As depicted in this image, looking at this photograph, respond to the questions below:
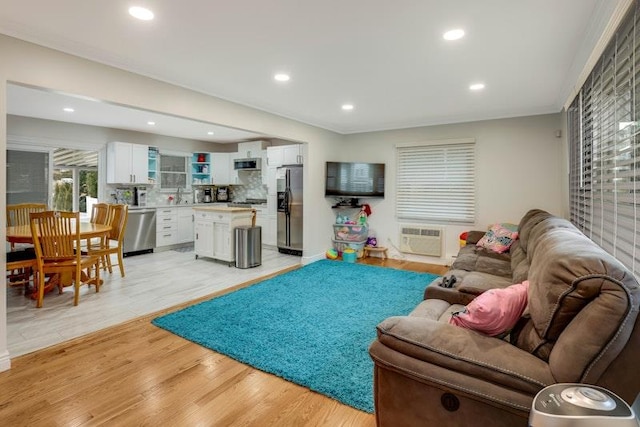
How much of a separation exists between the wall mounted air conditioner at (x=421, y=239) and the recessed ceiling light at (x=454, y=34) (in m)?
3.64

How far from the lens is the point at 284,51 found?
282 cm

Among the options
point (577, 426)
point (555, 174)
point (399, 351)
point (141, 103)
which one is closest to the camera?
point (577, 426)

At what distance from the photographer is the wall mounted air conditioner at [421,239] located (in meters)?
5.66

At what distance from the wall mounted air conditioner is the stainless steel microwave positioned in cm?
344

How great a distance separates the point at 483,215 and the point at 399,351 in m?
4.43

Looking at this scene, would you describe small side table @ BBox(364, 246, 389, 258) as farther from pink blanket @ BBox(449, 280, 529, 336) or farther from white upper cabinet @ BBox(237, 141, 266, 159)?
pink blanket @ BBox(449, 280, 529, 336)

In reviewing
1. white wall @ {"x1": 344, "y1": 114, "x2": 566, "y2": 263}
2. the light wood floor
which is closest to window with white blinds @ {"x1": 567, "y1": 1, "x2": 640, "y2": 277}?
white wall @ {"x1": 344, "y1": 114, "x2": 566, "y2": 263}

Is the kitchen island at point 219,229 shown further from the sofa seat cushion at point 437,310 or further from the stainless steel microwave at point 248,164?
the sofa seat cushion at point 437,310

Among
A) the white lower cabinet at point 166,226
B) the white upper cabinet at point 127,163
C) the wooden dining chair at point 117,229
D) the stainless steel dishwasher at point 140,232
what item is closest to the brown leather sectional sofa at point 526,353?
the wooden dining chair at point 117,229

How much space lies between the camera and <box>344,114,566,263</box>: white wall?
4.75 metres

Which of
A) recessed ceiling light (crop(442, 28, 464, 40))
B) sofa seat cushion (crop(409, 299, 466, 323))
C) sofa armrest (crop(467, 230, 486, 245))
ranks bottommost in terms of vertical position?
sofa seat cushion (crop(409, 299, 466, 323))

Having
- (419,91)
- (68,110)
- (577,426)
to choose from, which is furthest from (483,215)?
(68,110)

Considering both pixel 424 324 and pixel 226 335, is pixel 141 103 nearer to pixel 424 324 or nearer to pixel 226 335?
pixel 226 335

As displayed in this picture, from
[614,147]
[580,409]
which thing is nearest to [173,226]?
[614,147]
